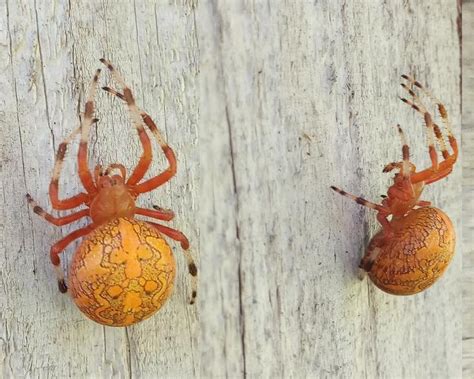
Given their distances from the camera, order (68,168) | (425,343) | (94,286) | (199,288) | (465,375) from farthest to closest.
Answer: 1. (465,375)
2. (425,343)
3. (199,288)
4. (68,168)
5. (94,286)

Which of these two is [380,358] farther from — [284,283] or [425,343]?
[284,283]

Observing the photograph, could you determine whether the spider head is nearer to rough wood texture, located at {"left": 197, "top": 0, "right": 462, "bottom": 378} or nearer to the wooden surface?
the wooden surface

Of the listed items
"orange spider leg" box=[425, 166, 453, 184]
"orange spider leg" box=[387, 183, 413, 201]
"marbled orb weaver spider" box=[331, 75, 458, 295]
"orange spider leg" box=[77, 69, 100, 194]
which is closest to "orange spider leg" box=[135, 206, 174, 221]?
"orange spider leg" box=[77, 69, 100, 194]

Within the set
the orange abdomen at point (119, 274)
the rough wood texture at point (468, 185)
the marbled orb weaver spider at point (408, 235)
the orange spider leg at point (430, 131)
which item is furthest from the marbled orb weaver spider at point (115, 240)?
the rough wood texture at point (468, 185)

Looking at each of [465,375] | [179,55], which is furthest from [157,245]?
[465,375]

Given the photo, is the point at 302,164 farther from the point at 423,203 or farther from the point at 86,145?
the point at 86,145

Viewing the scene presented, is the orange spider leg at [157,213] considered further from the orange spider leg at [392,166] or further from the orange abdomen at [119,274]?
the orange spider leg at [392,166]

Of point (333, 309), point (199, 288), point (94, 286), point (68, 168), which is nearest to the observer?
point (94, 286)

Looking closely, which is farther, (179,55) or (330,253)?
(330,253)
